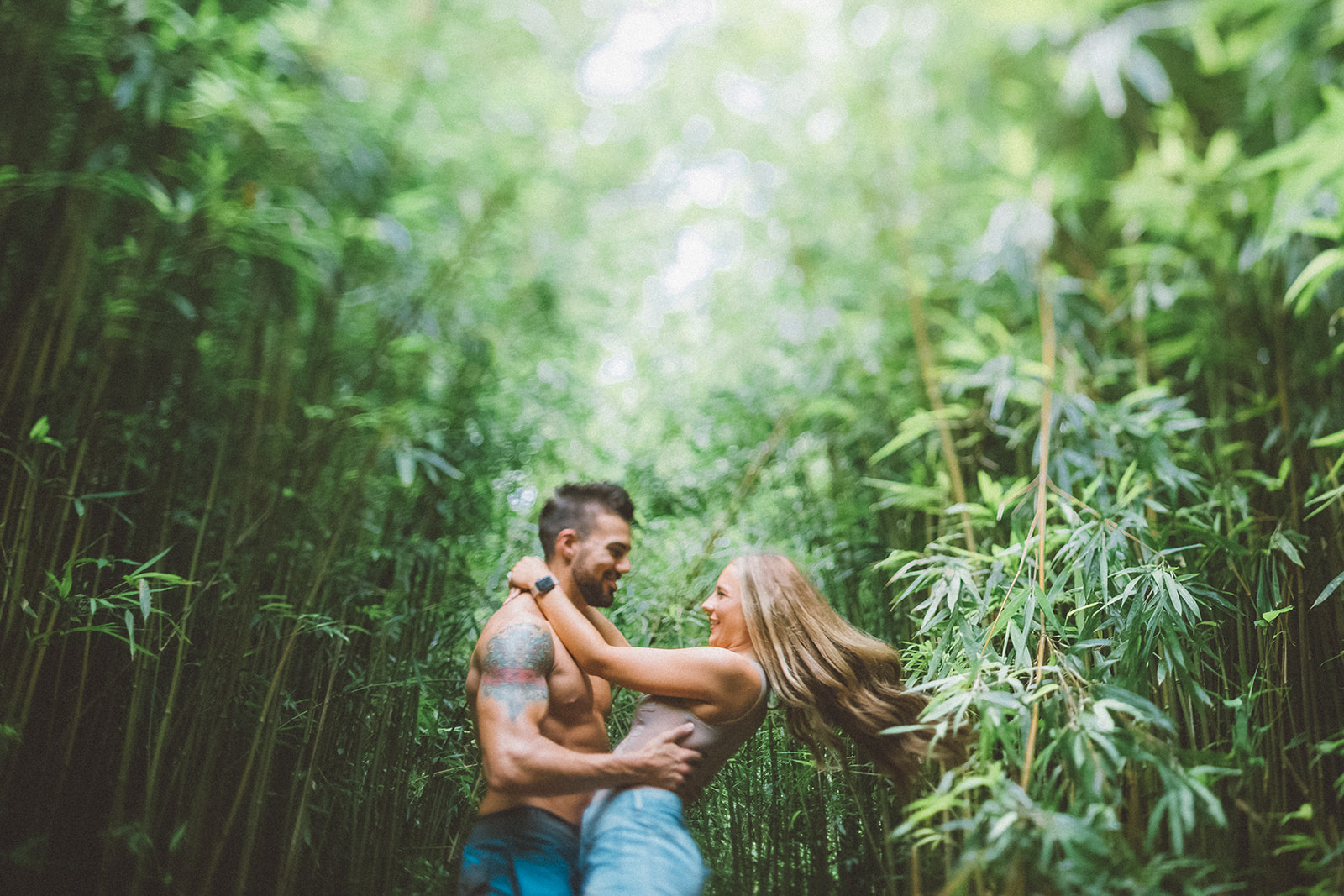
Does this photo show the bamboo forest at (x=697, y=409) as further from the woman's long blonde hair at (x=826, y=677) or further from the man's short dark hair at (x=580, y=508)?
the man's short dark hair at (x=580, y=508)

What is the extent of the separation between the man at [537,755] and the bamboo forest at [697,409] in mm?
257

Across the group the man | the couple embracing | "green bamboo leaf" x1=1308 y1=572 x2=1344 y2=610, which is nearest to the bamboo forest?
"green bamboo leaf" x1=1308 y1=572 x2=1344 y2=610

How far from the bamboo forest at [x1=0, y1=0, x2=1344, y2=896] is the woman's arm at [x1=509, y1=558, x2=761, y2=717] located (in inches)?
10.3

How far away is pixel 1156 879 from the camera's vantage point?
1.29 m

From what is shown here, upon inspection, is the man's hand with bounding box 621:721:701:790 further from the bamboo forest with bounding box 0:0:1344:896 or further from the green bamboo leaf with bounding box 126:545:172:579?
the green bamboo leaf with bounding box 126:545:172:579

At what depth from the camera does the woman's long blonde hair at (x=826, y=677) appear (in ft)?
5.27

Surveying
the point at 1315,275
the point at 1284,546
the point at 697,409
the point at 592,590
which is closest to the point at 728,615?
the point at 592,590

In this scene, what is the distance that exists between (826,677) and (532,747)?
22.8 inches

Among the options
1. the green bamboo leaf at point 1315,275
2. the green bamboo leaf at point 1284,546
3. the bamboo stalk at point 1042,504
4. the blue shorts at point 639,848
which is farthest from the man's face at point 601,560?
the green bamboo leaf at point 1315,275

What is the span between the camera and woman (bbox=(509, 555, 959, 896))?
→ 1425 millimetres

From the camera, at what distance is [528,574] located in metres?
1.66

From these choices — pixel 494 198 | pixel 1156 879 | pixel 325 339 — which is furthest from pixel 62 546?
pixel 1156 879

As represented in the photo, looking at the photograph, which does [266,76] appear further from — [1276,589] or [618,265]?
[1276,589]

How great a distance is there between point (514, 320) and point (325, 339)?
603 millimetres
